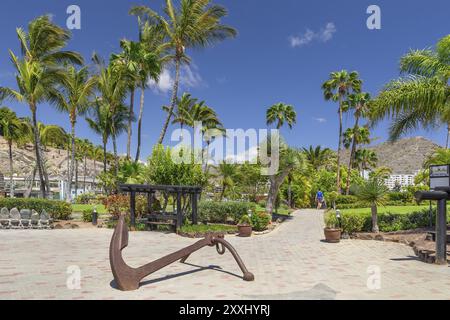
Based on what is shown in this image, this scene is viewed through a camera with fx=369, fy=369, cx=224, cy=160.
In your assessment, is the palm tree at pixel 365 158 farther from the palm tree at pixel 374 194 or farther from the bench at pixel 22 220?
the bench at pixel 22 220

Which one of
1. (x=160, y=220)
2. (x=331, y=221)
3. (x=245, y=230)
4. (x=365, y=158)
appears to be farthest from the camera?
(x=365, y=158)

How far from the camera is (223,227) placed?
18078 millimetres

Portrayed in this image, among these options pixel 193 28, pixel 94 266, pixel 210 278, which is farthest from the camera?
pixel 193 28

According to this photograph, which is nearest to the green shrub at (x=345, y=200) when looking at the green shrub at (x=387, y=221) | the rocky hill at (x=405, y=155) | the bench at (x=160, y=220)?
the green shrub at (x=387, y=221)

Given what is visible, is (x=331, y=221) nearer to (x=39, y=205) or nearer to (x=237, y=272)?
(x=237, y=272)

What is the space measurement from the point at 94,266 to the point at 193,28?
62.5ft

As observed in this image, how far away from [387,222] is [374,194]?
2159 mm

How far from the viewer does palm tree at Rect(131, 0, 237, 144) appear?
24.2 m

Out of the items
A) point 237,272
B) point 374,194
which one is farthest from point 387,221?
point 237,272

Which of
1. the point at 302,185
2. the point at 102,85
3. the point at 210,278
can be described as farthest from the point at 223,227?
the point at 302,185

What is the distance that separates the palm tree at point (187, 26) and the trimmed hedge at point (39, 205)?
726 cm

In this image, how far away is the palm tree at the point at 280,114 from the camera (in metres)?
43.8

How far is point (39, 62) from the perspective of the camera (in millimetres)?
24516
